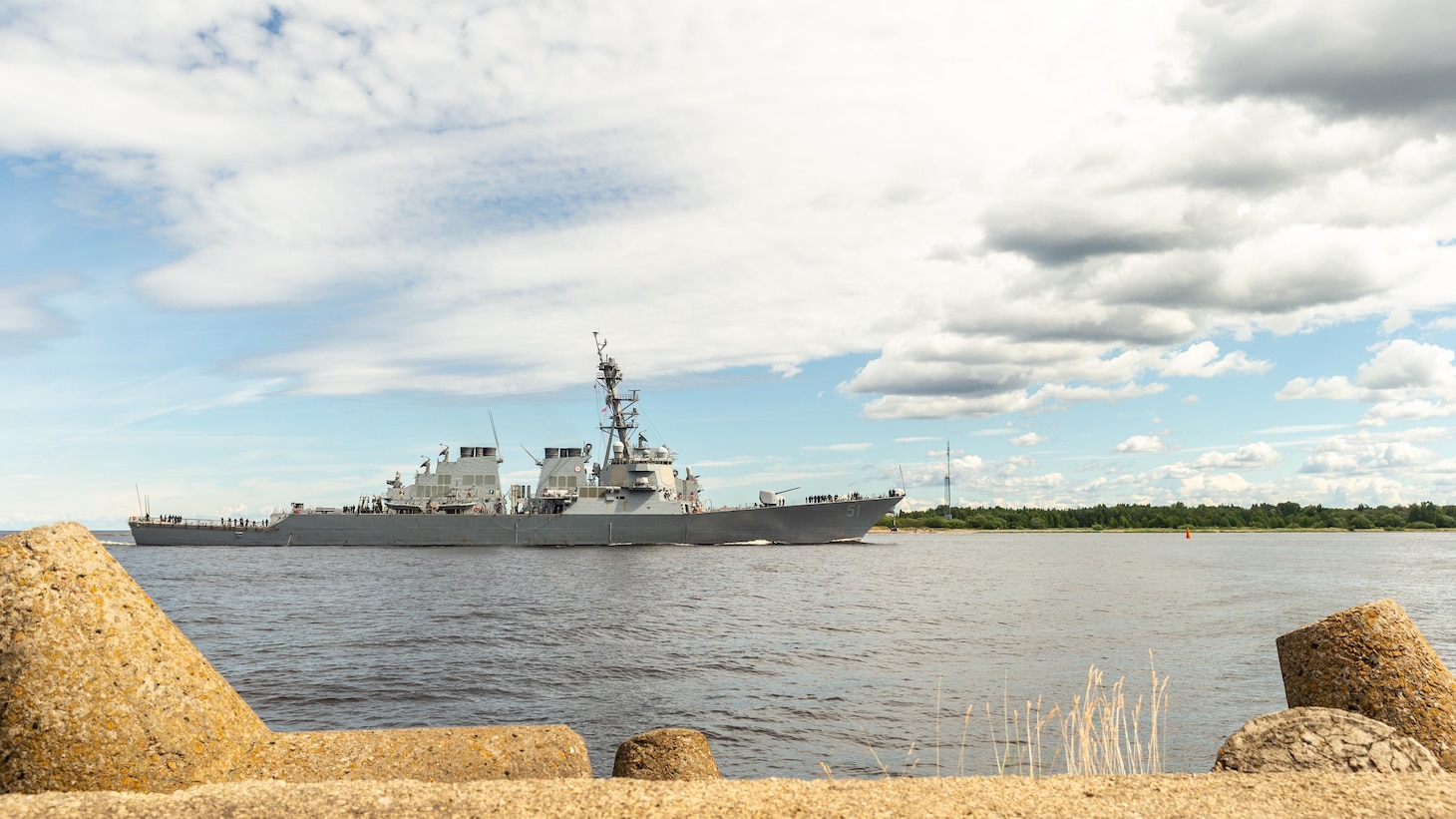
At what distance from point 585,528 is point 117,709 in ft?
229

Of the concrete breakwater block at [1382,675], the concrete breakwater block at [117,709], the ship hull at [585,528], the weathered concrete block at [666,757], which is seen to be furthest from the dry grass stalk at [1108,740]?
the ship hull at [585,528]

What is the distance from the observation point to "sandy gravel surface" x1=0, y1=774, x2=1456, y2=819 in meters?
4.35

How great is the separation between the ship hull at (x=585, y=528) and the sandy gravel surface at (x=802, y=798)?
68.9 m

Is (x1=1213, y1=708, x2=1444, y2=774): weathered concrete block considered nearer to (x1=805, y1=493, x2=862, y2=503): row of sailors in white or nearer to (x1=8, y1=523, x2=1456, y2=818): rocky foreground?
(x1=8, y1=523, x2=1456, y2=818): rocky foreground

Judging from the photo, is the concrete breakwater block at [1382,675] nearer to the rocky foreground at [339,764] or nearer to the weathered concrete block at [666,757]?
the rocky foreground at [339,764]

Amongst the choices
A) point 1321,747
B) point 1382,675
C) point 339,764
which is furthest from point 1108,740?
point 339,764

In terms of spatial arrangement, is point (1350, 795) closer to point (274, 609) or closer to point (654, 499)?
point (274, 609)

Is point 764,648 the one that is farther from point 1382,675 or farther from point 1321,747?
point 1321,747

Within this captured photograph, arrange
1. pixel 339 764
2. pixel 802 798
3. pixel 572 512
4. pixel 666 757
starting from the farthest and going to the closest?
pixel 572 512 → pixel 666 757 → pixel 339 764 → pixel 802 798

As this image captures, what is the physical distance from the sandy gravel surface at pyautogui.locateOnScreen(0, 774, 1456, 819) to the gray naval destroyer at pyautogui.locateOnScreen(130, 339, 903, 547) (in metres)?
68.7

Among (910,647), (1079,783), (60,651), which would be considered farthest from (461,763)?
(910,647)

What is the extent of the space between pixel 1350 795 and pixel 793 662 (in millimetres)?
14339

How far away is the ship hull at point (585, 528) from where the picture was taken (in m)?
73.6

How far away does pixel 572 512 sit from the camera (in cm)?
7356
